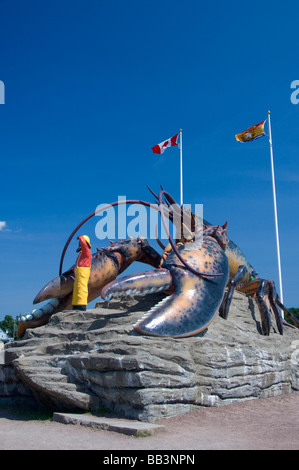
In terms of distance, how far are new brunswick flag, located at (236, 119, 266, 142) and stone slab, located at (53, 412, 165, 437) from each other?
1487cm

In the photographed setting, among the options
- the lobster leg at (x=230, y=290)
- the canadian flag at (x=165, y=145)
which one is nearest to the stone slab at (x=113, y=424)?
the lobster leg at (x=230, y=290)

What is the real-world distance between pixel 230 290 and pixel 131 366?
395 cm

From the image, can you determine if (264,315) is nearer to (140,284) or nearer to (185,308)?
(185,308)

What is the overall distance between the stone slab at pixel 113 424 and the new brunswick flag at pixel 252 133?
14.9 m

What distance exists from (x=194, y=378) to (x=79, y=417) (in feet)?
6.00

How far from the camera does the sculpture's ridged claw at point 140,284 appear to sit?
700 centimetres

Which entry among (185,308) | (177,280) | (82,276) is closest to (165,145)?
(82,276)

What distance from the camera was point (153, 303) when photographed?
817cm

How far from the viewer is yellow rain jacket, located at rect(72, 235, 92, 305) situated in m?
8.81

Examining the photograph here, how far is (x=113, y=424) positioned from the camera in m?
5.33

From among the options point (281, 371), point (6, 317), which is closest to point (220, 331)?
point (281, 371)

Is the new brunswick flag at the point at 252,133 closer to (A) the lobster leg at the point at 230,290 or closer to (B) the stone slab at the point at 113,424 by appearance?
(A) the lobster leg at the point at 230,290

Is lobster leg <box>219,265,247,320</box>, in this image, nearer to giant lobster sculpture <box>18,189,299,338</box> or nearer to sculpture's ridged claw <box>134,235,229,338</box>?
giant lobster sculpture <box>18,189,299,338</box>
